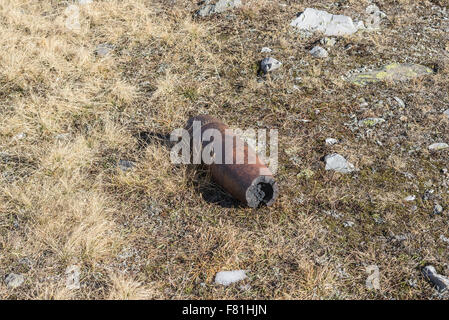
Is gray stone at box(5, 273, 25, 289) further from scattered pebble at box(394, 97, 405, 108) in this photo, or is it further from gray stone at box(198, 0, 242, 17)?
gray stone at box(198, 0, 242, 17)

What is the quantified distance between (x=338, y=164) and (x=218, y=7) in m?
4.15

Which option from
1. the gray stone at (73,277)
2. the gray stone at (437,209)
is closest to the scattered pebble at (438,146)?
the gray stone at (437,209)

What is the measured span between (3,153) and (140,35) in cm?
297

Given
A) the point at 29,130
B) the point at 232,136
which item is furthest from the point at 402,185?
the point at 29,130

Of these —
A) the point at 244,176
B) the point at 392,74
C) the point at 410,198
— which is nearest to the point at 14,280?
the point at 244,176

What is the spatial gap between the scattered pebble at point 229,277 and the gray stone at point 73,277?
1.10 metres

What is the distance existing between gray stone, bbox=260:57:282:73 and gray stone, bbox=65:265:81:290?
3652mm

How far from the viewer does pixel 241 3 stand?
759 centimetres

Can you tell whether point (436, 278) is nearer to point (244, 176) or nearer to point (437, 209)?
point (437, 209)

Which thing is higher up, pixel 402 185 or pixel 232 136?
pixel 232 136

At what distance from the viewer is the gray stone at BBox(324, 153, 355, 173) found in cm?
448

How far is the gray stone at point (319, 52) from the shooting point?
6260 millimetres

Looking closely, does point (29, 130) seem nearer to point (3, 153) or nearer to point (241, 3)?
point (3, 153)

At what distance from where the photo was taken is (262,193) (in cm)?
397
